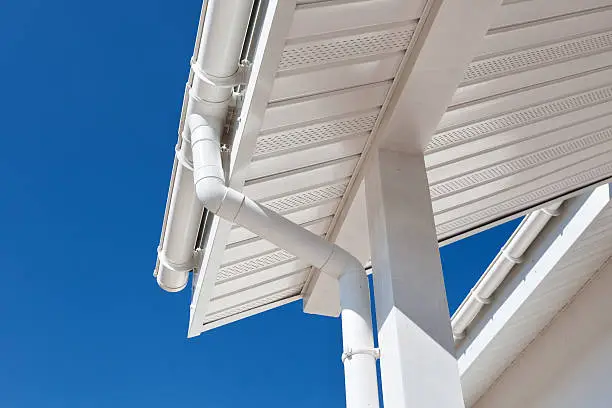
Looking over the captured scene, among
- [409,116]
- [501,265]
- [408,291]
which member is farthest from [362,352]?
[501,265]

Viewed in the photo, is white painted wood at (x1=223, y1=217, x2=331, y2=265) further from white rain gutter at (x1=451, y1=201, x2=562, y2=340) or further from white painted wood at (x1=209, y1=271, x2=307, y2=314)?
white rain gutter at (x1=451, y1=201, x2=562, y2=340)

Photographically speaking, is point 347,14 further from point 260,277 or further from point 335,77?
point 260,277

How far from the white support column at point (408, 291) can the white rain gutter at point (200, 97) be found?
85 centimetres

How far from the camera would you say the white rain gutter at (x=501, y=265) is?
5223mm

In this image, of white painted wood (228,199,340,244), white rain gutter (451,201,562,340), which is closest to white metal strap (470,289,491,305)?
white rain gutter (451,201,562,340)

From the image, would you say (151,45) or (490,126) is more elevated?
(151,45)

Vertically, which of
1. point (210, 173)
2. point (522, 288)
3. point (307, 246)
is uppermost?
point (522, 288)

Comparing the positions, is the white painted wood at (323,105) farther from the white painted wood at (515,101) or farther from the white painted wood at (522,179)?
the white painted wood at (522,179)

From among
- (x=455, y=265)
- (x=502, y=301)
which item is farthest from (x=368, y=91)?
(x=455, y=265)

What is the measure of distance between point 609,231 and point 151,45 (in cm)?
1118

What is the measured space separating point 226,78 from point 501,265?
351 centimetres

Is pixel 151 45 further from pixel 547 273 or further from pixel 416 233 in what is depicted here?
pixel 416 233

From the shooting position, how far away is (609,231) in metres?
5.25

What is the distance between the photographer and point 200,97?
3.09 metres
